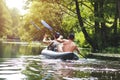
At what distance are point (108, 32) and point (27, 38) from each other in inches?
839

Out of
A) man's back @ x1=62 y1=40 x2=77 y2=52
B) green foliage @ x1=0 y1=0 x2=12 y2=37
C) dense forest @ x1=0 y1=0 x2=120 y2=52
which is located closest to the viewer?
man's back @ x1=62 y1=40 x2=77 y2=52

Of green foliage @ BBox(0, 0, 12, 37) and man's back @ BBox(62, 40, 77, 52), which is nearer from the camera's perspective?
man's back @ BBox(62, 40, 77, 52)

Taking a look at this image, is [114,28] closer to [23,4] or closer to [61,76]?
[23,4]

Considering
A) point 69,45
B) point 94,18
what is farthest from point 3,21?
point 69,45

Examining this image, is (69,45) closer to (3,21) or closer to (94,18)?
(94,18)

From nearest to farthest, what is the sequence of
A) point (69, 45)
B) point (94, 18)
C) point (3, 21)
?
point (69, 45) < point (94, 18) < point (3, 21)

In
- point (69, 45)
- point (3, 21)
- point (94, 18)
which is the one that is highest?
point (94, 18)

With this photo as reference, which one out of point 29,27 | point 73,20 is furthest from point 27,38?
point 73,20

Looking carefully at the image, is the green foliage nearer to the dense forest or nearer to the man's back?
the dense forest

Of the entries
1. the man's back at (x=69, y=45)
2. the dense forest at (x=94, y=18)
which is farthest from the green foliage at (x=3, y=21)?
the man's back at (x=69, y=45)

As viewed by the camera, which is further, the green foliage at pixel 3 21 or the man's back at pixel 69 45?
the green foliage at pixel 3 21

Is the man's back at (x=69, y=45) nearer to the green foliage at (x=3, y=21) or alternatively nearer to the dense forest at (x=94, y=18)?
the dense forest at (x=94, y=18)

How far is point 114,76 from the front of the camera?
1408cm

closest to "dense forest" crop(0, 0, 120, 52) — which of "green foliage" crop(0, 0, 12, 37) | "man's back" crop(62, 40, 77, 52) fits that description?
"man's back" crop(62, 40, 77, 52)
